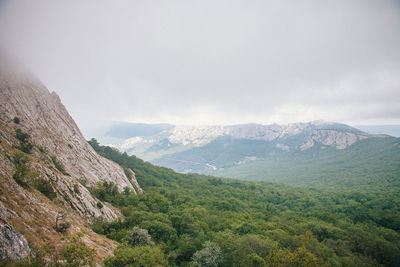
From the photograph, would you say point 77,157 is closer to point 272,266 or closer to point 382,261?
point 272,266

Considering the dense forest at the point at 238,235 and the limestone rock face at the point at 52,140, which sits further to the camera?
the limestone rock face at the point at 52,140

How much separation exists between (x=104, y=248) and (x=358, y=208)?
130348mm

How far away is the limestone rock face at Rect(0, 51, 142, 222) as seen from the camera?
4628cm

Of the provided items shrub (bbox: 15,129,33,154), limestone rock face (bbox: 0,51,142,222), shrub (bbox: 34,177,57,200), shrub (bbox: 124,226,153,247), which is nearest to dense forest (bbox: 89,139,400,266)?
shrub (bbox: 124,226,153,247)

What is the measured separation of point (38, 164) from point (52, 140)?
1102 inches

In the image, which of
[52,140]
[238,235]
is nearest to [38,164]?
[52,140]

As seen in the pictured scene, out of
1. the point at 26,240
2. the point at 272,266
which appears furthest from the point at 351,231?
the point at 26,240

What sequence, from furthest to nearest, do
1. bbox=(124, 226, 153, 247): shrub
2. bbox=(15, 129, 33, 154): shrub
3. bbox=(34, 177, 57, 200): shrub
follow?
1. bbox=(15, 129, 33, 154): shrub
2. bbox=(124, 226, 153, 247): shrub
3. bbox=(34, 177, 57, 200): shrub

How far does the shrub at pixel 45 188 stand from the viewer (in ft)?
124

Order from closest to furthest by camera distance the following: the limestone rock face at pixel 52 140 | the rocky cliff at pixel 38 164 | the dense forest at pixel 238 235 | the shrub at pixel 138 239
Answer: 1. the rocky cliff at pixel 38 164
2. the dense forest at pixel 238 235
3. the shrub at pixel 138 239
4. the limestone rock face at pixel 52 140

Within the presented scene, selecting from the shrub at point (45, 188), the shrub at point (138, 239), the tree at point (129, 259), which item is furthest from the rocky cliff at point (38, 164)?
the shrub at point (138, 239)

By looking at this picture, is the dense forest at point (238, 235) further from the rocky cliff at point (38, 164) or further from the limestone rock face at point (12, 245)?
the limestone rock face at point (12, 245)

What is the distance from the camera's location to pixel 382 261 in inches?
2154

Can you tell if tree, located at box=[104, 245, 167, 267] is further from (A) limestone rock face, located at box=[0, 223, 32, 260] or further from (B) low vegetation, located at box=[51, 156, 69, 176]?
(B) low vegetation, located at box=[51, 156, 69, 176]
